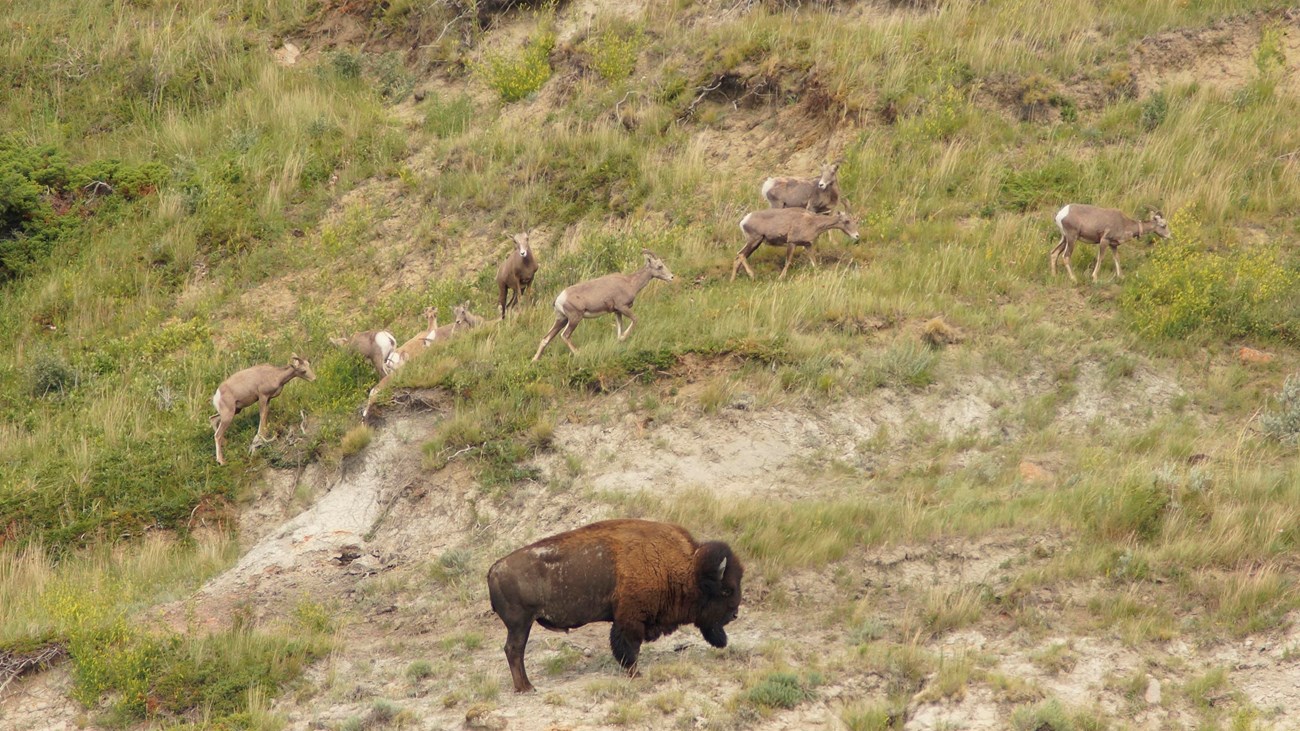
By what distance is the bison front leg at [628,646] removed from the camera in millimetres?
12062

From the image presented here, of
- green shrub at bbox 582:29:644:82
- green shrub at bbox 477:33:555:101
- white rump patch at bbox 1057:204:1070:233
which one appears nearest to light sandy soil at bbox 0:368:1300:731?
white rump patch at bbox 1057:204:1070:233

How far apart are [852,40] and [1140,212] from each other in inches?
214

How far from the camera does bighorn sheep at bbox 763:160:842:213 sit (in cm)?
1992

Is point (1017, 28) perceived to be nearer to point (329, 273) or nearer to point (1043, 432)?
point (1043, 432)

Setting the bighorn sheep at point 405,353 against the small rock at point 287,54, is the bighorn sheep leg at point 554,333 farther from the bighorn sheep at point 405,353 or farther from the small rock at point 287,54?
the small rock at point 287,54

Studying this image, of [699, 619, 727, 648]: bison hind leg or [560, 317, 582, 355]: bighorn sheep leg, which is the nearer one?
[699, 619, 727, 648]: bison hind leg

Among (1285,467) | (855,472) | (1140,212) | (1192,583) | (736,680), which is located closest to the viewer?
(736,680)

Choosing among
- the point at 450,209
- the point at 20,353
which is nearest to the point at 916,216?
the point at 450,209

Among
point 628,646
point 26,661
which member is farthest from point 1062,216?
point 26,661

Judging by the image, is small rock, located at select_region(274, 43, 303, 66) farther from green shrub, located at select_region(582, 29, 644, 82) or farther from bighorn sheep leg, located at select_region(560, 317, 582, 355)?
bighorn sheep leg, located at select_region(560, 317, 582, 355)

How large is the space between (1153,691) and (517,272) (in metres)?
10.2

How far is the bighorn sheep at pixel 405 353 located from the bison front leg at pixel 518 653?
20.2ft

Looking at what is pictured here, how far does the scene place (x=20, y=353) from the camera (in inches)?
834

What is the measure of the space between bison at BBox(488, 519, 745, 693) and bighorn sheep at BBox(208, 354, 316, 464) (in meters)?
7.01
